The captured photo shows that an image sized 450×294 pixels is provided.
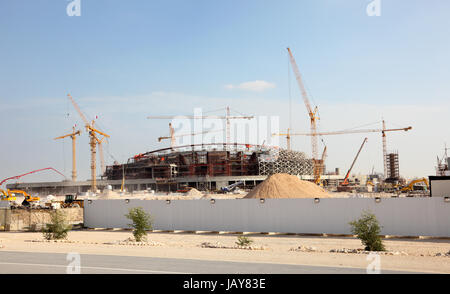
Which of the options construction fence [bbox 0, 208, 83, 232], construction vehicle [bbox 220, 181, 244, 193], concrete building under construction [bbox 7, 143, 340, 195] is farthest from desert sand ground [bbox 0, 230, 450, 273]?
concrete building under construction [bbox 7, 143, 340, 195]

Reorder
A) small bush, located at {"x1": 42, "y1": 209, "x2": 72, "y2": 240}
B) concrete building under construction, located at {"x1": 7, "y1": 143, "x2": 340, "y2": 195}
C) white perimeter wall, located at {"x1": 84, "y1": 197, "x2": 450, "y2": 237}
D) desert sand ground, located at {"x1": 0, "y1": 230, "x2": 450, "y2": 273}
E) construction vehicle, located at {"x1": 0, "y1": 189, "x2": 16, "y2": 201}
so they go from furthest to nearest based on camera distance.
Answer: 1. concrete building under construction, located at {"x1": 7, "y1": 143, "x2": 340, "y2": 195}
2. construction vehicle, located at {"x1": 0, "y1": 189, "x2": 16, "y2": 201}
3. small bush, located at {"x1": 42, "y1": 209, "x2": 72, "y2": 240}
4. white perimeter wall, located at {"x1": 84, "y1": 197, "x2": 450, "y2": 237}
5. desert sand ground, located at {"x1": 0, "y1": 230, "x2": 450, "y2": 273}

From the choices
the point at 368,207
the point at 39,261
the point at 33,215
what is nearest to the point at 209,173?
the point at 33,215

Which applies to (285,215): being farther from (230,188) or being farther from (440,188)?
(230,188)

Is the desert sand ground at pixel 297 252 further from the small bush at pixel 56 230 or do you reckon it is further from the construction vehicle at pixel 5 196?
the construction vehicle at pixel 5 196

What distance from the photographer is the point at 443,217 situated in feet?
92.0

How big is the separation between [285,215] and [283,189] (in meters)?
15.6

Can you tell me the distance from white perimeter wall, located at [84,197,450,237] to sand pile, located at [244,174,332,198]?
13644 millimetres

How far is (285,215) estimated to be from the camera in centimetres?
3281

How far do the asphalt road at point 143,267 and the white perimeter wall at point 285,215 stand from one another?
1603 centimetres

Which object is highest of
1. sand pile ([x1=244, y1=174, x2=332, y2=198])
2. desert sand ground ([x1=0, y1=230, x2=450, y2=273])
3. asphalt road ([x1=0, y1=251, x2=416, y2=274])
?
sand pile ([x1=244, y1=174, x2=332, y2=198])

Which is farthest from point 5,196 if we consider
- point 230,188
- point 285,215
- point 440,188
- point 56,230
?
point 440,188

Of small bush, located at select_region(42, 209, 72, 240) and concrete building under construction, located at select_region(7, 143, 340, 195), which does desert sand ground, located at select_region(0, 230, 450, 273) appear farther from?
concrete building under construction, located at select_region(7, 143, 340, 195)

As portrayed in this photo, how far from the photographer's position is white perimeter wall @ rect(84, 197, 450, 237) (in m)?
28.8

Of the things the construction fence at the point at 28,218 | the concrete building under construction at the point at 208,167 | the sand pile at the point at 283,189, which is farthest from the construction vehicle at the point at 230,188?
the sand pile at the point at 283,189
